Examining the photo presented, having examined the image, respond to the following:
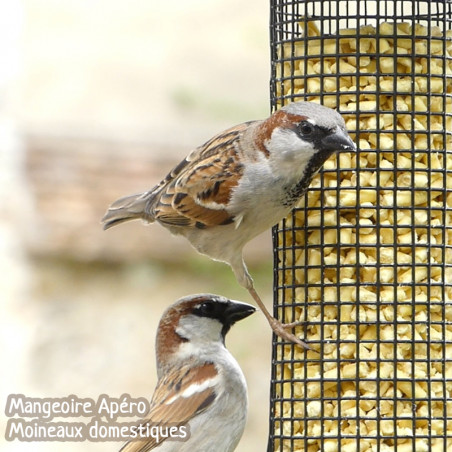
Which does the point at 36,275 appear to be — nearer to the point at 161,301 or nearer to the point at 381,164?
the point at 161,301

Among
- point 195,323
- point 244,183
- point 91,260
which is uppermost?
point 91,260

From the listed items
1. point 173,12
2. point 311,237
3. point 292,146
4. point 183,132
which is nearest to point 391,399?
point 311,237

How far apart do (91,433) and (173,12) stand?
27.2ft

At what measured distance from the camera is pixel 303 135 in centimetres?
471

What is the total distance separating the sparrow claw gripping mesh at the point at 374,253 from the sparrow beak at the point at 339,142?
45 cm

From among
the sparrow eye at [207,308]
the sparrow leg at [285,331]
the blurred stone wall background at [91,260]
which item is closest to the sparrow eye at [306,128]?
the sparrow leg at [285,331]

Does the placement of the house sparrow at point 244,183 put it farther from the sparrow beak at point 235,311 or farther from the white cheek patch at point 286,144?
the sparrow beak at point 235,311

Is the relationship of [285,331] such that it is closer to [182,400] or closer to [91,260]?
[182,400]

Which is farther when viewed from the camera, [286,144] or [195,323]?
[195,323]

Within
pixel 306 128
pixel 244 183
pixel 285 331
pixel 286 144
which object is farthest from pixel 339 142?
pixel 285 331

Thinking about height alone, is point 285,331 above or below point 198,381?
above

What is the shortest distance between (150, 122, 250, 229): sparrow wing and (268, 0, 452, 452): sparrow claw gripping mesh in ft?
1.11

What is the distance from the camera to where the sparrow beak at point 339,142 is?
15.0 ft

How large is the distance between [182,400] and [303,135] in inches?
54.7
